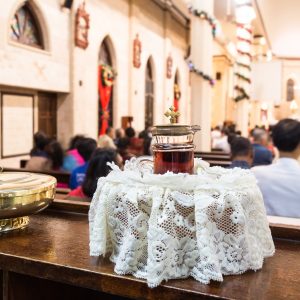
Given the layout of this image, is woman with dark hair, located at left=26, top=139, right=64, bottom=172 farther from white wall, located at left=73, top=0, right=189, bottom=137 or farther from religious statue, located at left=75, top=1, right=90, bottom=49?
religious statue, located at left=75, top=1, right=90, bottom=49

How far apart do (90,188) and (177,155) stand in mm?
1821

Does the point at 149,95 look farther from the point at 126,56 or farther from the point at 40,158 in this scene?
the point at 40,158

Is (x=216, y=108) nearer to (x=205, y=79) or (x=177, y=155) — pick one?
(x=205, y=79)

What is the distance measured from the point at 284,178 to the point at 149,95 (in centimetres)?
1181

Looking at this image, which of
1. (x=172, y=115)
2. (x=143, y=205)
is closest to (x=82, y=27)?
(x=172, y=115)

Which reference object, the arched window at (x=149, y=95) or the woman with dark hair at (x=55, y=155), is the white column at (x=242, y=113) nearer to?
the arched window at (x=149, y=95)

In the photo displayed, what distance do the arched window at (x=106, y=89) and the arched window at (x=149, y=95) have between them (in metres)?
2.55

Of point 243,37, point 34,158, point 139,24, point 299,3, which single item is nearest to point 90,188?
point 34,158

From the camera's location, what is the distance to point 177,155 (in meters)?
1.13

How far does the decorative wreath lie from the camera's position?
10.7 m

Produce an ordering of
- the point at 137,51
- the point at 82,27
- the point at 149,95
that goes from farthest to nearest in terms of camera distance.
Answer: the point at 149,95, the point at 137,51, the point at 82,27

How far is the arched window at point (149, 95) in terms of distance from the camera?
547 inches

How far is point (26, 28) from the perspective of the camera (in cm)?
799

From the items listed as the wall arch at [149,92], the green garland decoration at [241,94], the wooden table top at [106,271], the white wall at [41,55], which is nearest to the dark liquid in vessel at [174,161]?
the wooden table top at [106,271]
